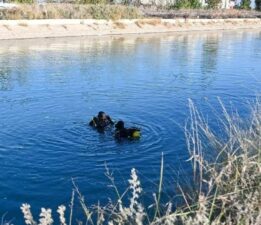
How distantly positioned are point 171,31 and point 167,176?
47010mm

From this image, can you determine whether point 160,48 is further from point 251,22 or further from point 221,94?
point 251,22

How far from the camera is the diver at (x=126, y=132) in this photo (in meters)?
13.0

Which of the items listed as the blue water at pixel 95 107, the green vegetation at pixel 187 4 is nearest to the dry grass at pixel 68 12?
the blue water at pixel 95 107

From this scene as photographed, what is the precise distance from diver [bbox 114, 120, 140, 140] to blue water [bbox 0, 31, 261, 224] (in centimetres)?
23

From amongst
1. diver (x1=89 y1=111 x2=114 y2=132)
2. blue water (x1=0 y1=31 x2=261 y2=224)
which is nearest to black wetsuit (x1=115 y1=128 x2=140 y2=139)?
blue water (x1=0 y1=31 x2=261 y2=224)

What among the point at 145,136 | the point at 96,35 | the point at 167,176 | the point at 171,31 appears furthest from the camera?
the point at 171,31

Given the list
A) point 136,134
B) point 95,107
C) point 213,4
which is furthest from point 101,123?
point 213,4

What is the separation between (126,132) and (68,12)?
42.7 meters

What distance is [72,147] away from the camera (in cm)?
1278

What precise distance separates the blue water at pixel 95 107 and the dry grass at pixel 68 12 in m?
15.3

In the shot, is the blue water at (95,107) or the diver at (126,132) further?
the diver at (126,132)

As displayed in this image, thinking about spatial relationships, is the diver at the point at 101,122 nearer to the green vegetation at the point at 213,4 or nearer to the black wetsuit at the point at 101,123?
the black wetsuit at the point at 101,123

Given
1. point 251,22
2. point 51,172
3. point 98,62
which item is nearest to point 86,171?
point 51,172

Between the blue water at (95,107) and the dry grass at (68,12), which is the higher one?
the dry grass at (68,12)
